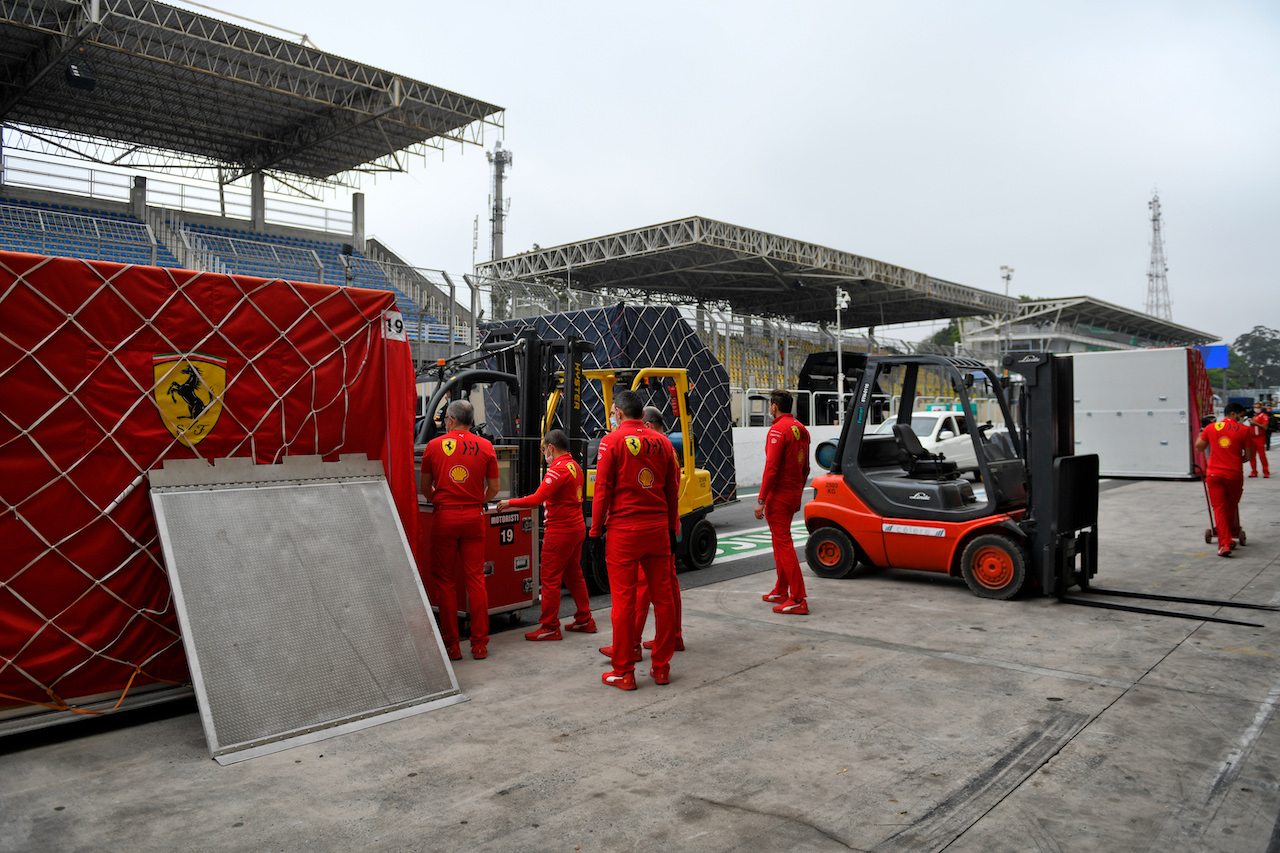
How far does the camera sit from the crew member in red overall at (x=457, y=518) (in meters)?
5.44

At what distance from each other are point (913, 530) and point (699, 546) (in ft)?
7.48

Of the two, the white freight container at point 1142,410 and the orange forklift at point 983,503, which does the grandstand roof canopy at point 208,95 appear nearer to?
the white freight container at point 1142,410

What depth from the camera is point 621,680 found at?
490 cm

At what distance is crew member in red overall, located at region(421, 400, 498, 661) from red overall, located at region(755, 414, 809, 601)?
232cm

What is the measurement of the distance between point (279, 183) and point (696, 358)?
21.3m

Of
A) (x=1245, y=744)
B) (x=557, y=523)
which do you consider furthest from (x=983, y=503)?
(x=557, y=523)

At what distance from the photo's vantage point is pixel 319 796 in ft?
11.4

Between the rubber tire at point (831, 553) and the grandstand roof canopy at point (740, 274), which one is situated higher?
the grandstand roof canopy at point (740, 274)

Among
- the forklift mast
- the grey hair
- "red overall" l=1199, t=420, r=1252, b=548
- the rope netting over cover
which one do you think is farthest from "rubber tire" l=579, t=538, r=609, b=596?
"red overall" l=1199, t=420, r=1252, b=548

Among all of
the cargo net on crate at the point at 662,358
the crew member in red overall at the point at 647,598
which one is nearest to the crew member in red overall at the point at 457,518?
the crew member in red overall at the point at 647,598

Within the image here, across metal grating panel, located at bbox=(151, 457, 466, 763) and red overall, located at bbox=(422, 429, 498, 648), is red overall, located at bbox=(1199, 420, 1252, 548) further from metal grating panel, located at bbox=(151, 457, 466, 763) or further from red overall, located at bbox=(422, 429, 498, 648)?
metal grating panel, located at bbox=(151, 457, 466, 763)

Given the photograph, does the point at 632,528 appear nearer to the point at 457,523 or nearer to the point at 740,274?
the point at 457,523

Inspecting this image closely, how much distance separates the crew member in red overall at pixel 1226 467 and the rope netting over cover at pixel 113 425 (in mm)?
8546

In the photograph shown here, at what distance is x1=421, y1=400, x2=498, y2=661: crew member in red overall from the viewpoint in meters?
5.44
